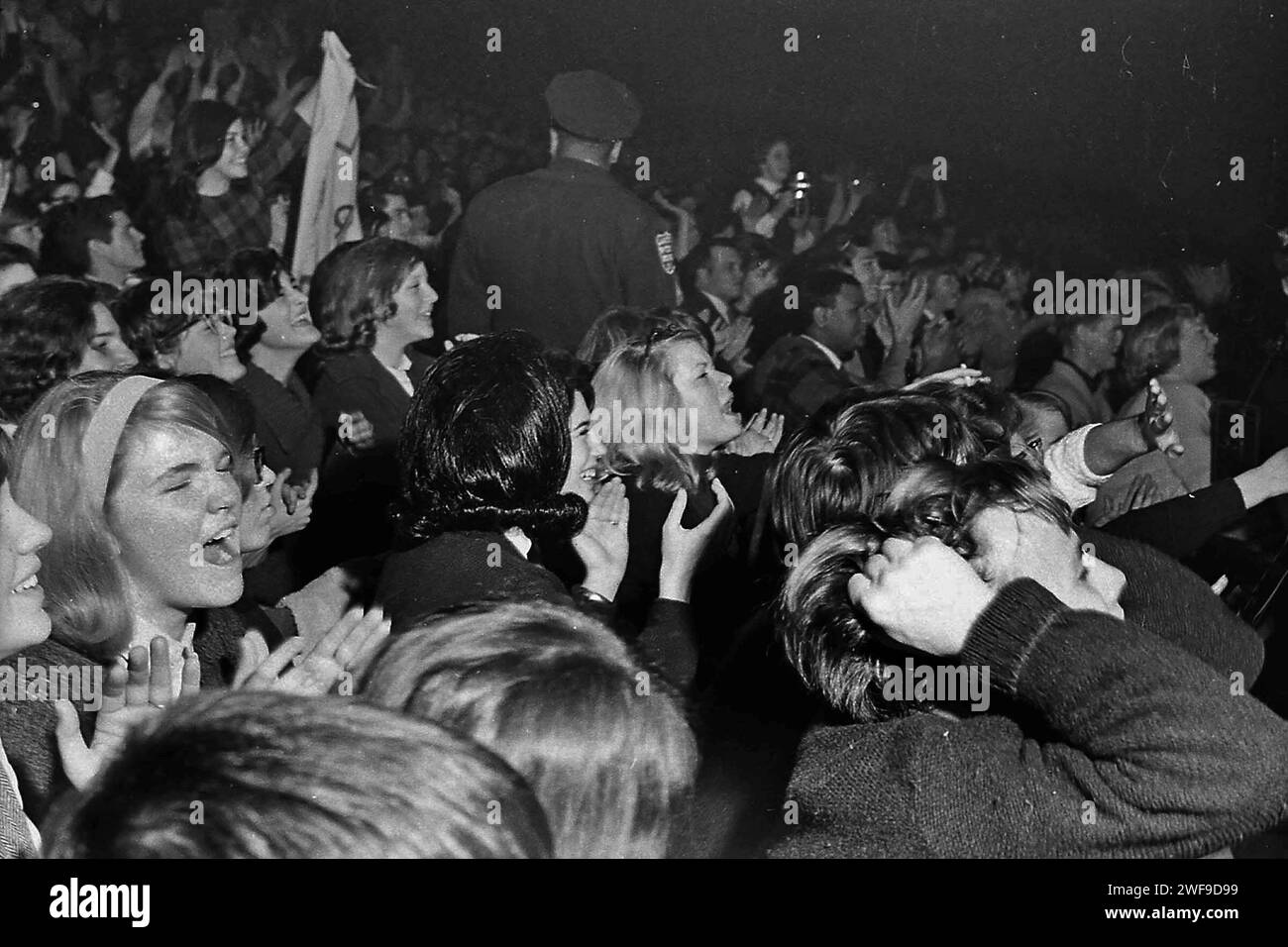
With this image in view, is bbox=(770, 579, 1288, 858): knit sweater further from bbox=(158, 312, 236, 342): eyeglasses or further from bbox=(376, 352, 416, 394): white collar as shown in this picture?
bbox=(158, 312, 236, 342): eyeglasses

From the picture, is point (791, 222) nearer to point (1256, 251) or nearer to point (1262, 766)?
point (1256, 251)

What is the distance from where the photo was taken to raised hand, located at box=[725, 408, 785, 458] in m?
3.10

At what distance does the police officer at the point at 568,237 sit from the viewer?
10.2 ft

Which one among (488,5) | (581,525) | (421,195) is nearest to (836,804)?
(581,525)

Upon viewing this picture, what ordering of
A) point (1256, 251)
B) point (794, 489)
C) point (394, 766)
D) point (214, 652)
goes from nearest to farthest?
point (394, 766) < point (794, 489) < point (214, 652) < point (1256, 251)

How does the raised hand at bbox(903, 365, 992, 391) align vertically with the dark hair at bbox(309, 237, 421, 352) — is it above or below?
below

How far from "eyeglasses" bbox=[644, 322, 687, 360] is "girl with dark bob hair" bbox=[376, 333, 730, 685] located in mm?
175

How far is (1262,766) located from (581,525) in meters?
1.42

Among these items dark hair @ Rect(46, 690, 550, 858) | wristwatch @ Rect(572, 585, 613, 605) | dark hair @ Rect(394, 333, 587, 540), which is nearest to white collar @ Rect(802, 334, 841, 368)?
dark hair @ Rect(394, 333, 587, 540)

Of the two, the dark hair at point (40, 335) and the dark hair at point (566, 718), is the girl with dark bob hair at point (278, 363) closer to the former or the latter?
the dark hair at point (40, 335)

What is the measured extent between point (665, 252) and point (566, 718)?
4.83 ft

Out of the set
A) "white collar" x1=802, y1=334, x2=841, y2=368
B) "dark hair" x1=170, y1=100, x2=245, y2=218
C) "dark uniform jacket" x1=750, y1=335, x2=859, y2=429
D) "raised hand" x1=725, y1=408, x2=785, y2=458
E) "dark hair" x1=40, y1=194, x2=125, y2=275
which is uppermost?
"dark hair" x1=170, y1=100, x2=245, y2=218

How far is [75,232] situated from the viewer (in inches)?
124

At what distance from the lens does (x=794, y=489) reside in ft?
8.52
